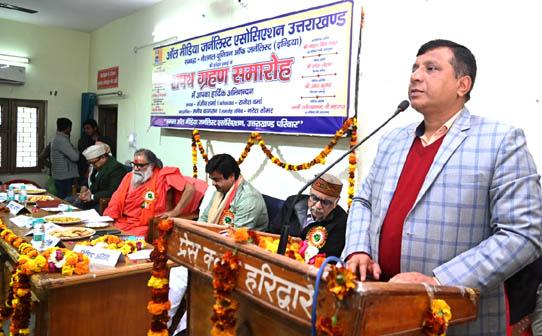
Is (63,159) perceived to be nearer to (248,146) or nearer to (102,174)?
(102,174)

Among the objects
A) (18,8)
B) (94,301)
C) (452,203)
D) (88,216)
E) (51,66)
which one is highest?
(18,8)

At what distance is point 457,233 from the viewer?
1.23 metres

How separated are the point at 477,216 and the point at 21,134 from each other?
25.5 feet

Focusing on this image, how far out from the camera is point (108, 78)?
7.07m

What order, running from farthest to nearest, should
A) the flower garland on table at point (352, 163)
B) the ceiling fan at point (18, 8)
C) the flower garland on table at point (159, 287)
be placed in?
1. the ceiling fan at point (18, 8)
2. the flower garland on table at point (352, 163)
3. the flower garland on table at point (159, 287)

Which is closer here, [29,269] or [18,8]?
[29,269]

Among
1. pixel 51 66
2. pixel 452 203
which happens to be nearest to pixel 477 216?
pixel 452 203

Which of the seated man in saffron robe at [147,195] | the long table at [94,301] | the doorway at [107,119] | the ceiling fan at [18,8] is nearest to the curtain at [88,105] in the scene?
the doorway at [107,119]

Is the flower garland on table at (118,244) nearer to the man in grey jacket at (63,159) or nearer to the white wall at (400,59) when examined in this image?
the white wall at (400,59)

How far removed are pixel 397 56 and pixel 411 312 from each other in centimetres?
227

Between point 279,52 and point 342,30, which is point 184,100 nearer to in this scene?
point 279,52

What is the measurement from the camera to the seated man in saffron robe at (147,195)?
3877 millimetres

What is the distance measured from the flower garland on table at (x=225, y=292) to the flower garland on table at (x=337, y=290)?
306mm

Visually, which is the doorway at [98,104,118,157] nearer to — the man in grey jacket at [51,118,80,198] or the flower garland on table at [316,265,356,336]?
the man in grey jacket at [51,118,80,198]
